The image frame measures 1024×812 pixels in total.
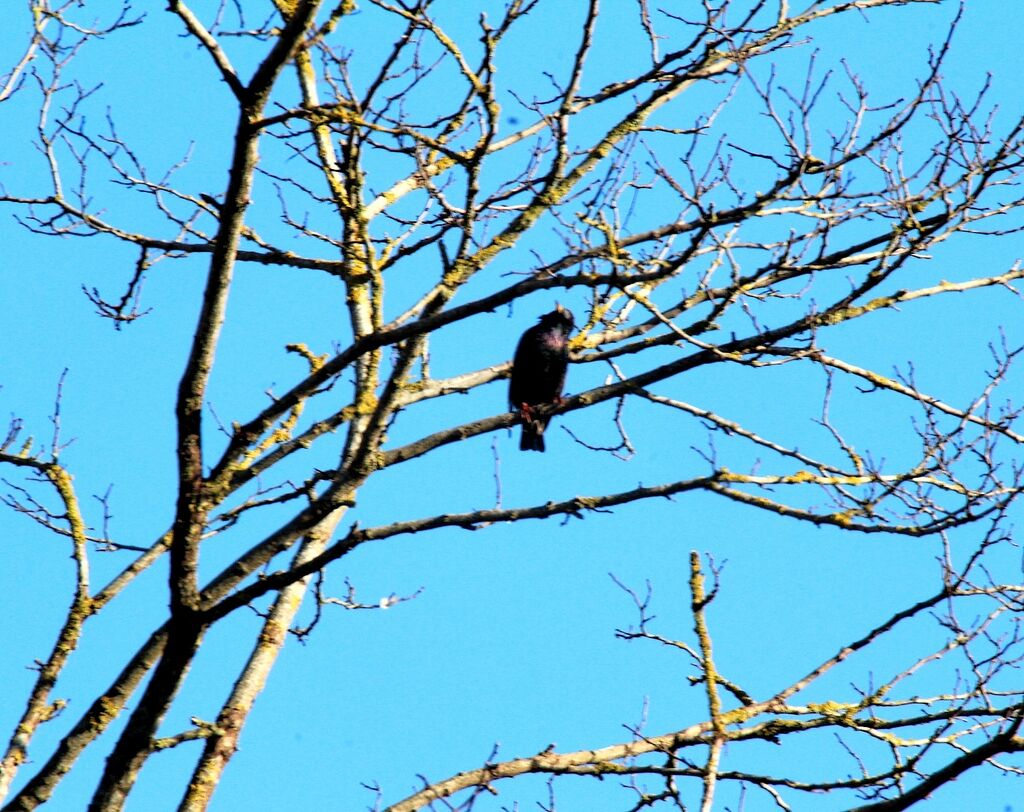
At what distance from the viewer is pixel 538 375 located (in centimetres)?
723

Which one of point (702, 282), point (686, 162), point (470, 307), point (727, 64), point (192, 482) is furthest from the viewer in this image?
point (727, 64)

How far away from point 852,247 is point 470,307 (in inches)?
54.2

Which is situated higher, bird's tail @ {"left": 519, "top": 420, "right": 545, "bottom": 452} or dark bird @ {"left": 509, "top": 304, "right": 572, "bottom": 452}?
dark bird @ {"left": 509, "top": 304, "right": 572, "bottom": 452}

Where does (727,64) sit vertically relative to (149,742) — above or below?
above

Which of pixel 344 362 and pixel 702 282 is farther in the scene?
pixel 702 282

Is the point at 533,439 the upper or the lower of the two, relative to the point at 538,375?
lower

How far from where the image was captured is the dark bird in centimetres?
723

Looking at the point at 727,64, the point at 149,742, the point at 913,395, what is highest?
the point at 727,64

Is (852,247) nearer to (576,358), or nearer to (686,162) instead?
(686,162)

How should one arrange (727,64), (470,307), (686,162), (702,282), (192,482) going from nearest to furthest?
(470,307) < (192,482) < (686,162) < (702,282) < (727,64)

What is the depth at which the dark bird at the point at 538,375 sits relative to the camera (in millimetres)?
7227

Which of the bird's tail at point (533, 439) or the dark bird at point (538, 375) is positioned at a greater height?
the dark bird at point (538, 375)

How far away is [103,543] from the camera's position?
5672mm

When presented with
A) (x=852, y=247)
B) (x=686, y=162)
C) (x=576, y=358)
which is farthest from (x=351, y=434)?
(x=852, y=247)
